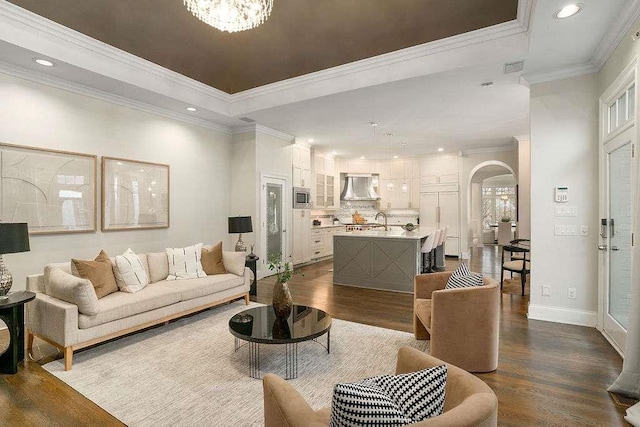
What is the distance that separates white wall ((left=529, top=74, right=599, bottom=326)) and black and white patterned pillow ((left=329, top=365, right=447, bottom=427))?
12.0 feet

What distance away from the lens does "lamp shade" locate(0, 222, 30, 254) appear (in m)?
2.75

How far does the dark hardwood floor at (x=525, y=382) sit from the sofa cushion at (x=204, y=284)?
3.91 feet

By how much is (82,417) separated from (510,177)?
15190mm

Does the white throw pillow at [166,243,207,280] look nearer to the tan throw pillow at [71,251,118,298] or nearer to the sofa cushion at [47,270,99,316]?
the tan throw pillow at [71,251,118,298]

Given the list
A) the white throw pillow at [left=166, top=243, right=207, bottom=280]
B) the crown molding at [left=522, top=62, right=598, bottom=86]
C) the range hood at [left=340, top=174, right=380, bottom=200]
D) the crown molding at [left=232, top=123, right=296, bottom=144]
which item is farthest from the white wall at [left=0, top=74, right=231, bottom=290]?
the crown molding at [left=522, top=62, right=598, bottom=86]

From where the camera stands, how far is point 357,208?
1075cm

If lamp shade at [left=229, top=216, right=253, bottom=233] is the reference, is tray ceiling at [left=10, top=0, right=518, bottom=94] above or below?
above

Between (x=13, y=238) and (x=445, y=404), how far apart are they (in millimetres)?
3369

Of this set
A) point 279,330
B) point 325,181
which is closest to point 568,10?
point 279,330

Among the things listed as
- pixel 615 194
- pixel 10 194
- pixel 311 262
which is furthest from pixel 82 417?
pixel 311 262

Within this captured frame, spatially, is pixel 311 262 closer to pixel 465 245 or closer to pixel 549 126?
pixel 465 245

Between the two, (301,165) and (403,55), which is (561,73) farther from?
(301,165)

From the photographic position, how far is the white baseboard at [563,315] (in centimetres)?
379

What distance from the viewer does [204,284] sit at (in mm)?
4059
